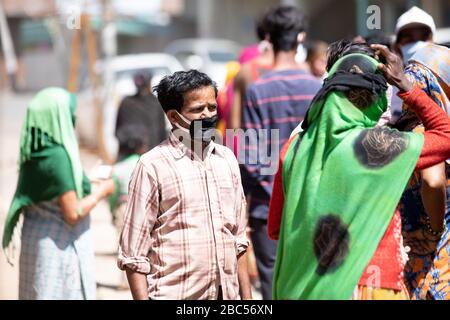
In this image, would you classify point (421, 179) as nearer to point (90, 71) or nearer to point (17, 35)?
point (90, 71)

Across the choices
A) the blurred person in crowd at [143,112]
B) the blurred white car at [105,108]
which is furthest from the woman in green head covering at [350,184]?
the blurred white car at [105,108]

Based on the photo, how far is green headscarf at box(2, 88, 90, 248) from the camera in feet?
16.8

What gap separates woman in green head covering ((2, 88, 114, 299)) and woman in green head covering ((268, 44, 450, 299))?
73.3 inches

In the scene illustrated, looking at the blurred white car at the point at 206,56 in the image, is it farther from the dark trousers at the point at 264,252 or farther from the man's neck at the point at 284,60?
the dark trousers at the point at 264,252

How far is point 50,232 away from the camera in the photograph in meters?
5.41

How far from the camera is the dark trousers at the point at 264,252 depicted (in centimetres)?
563

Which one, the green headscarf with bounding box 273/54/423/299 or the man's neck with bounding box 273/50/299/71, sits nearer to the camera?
the green headscarf with bounding box 273/54/423/299

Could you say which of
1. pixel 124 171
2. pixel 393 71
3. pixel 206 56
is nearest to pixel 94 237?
pixel 124 171

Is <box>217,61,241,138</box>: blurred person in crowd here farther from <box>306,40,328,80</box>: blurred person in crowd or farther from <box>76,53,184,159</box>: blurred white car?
<box>76,53,184,159</box>: blurred white car

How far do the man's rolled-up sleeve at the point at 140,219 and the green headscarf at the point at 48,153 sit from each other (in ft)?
4.55

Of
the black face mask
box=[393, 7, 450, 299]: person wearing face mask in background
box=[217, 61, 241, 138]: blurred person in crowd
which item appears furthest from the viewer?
box=[217, 61, 241, 138]: blurred person in crowd

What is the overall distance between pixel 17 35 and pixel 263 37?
27791mm

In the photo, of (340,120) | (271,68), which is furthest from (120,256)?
(271,68)

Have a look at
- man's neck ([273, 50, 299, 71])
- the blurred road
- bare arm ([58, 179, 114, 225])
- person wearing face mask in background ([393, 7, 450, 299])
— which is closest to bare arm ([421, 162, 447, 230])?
person wearing face mask in background ([393, 7, 450, 299])
